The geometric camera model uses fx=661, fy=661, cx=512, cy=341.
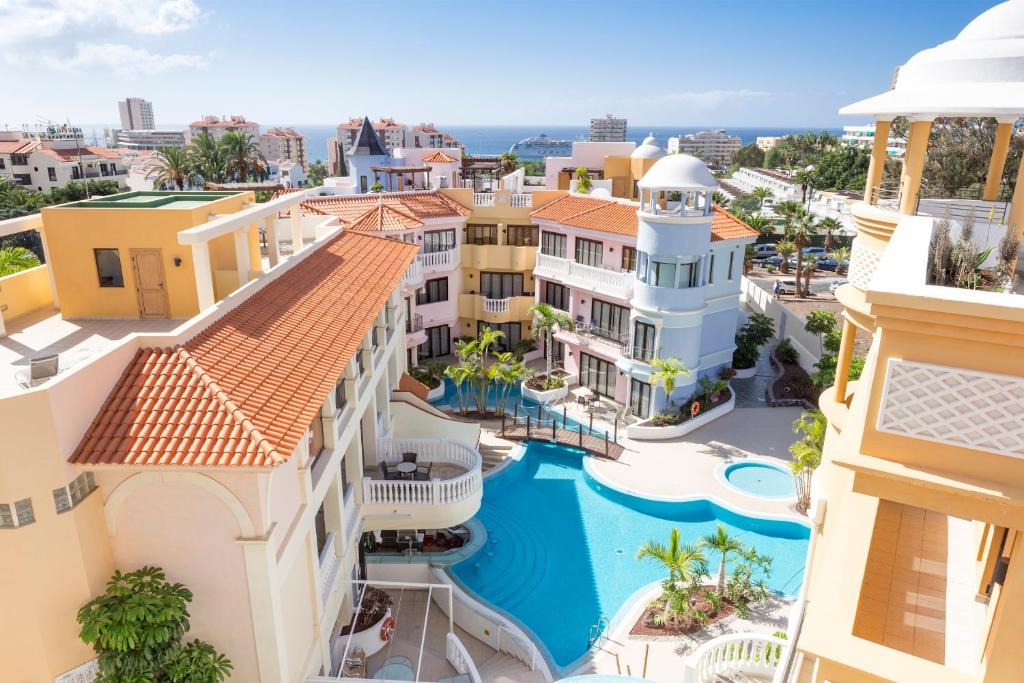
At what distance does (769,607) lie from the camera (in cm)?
1983

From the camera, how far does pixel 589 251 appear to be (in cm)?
3525

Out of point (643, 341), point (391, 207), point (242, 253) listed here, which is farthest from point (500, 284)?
point (242, 253)

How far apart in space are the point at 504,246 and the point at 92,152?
7971 centimetres

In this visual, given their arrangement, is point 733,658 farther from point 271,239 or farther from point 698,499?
point 271,239

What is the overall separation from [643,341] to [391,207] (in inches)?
596

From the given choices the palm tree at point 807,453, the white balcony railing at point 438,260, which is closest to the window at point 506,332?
the white balcony railing at point 438,260

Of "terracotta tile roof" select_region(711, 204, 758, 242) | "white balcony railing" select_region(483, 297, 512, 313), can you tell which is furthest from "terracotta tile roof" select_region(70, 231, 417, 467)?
"white balcony railing" select_region(483, 297, 512, 313)

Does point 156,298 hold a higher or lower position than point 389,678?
higher

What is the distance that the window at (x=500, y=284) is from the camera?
1609 inches

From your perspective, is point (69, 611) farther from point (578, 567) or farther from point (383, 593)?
point (578, 567)

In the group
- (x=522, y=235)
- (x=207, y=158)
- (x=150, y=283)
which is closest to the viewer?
(x=150, y=283)

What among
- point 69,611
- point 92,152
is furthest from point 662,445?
point 92,152

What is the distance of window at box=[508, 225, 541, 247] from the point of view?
40.3m

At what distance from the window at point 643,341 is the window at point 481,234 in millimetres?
12622
